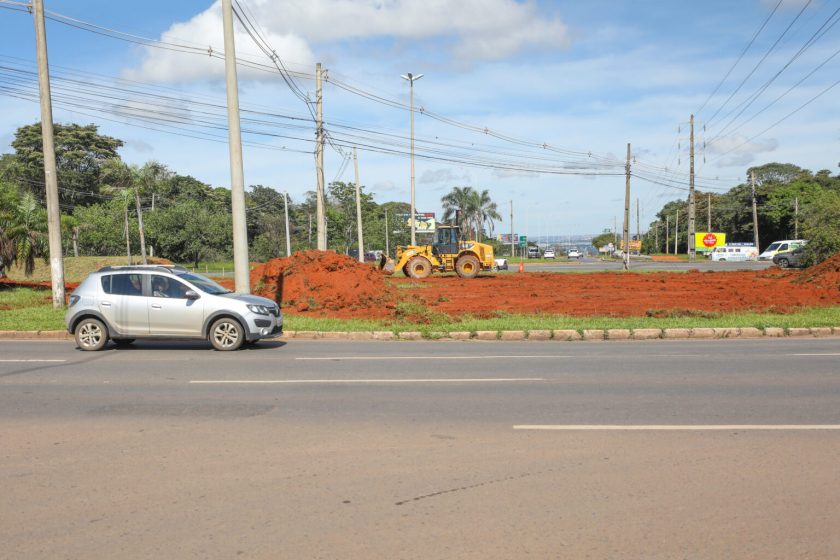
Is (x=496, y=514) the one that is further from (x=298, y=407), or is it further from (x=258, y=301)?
(x=258, y=301)

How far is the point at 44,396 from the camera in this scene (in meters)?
Answer: 8.96

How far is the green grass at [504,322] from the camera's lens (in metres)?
16.1

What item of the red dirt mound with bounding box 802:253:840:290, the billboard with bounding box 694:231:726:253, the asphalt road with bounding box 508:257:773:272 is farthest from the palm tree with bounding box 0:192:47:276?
the billboard with bounding box 694:231:726:253

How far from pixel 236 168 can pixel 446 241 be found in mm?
20181

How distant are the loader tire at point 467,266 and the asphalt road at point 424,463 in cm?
2531

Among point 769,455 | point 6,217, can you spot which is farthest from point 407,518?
point 6,217

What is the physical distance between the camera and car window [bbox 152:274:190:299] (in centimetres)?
1364

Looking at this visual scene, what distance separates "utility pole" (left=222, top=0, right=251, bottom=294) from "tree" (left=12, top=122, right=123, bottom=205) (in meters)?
57.2

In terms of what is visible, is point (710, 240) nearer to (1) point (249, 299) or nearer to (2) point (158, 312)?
(1) point (249, 299)

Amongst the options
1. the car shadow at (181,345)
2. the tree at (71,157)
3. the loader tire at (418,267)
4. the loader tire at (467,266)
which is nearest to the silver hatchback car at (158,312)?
the car shadow at (181,345)

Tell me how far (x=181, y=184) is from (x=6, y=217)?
61.7 metres

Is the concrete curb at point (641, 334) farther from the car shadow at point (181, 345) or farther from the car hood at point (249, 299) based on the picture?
the car hood at point (249, 299)

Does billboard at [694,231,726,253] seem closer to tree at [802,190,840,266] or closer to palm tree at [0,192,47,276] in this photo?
tree at [802,190,840,266]

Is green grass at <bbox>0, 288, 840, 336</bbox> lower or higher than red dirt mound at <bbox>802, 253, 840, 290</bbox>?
lower
